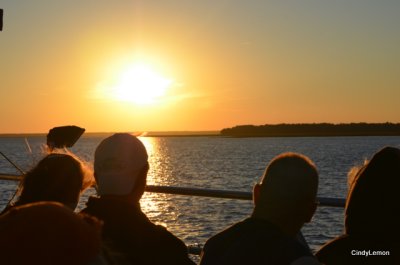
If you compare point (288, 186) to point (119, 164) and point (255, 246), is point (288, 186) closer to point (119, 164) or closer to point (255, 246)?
point (255, 246)

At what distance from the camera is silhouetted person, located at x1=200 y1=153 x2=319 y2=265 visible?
2477mm

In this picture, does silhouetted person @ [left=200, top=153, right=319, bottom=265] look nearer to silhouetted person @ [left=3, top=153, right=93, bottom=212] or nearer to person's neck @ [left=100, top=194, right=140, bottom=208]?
person's neck @ [left=100, top=194, right=140, bottom=208]

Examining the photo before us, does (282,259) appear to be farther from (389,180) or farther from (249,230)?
(389,180)

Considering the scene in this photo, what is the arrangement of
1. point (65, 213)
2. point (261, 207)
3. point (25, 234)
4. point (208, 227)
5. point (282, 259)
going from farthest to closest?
1. point (208, 227)
2. point (261, 207)
3. point (282, 259)
4. point (65, 213)
5. point (25, 234)

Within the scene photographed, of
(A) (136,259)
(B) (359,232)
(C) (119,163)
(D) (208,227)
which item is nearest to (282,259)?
(B) (359,232)

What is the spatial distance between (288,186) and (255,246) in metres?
0.28

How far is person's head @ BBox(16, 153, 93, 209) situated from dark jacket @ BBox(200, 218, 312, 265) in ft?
2.93

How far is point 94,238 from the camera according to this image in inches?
60.0

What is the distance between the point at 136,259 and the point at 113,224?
0.65ft

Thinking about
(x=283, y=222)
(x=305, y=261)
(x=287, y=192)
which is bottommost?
(x=305, y=261)

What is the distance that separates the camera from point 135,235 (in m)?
2.91

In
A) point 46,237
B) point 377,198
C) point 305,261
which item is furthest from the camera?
point 377,198

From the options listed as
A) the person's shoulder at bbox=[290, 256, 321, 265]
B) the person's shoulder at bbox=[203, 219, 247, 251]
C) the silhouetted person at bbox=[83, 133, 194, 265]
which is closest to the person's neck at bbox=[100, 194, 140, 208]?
the silhouetted person at bbox=[83, 133, 194, 265]

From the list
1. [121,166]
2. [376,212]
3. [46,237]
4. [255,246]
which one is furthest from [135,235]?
[46,237]
